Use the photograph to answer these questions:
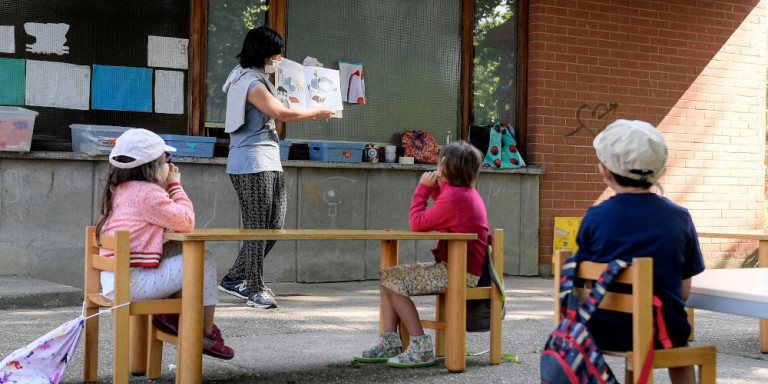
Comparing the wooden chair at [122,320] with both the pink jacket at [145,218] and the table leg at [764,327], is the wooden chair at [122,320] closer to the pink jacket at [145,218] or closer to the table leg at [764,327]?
the pink jacket at [145,218]

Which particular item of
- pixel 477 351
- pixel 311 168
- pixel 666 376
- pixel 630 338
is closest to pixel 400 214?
pixel 311 168

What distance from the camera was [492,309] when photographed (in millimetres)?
4348

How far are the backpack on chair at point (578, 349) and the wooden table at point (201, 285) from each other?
4.35 feet

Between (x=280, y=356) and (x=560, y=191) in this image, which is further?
(x=560, y=191)

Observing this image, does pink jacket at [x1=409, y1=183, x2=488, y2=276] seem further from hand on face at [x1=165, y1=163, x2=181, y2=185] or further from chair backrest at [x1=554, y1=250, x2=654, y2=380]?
chair backrest at [x1=554, y1=250, x2=654, y2=380]

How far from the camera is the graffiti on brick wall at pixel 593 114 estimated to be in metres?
9.23

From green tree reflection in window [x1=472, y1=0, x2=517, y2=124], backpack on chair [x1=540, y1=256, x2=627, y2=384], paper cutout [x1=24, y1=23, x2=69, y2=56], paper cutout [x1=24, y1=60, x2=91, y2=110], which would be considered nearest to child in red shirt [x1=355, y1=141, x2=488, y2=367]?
backpack on chair [x1=540, y1=256, x2=627, y2=384]

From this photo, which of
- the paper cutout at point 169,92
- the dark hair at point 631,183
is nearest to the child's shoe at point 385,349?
the dark hair at point 631,183

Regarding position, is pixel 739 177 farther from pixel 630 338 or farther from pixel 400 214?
pixel 630 338

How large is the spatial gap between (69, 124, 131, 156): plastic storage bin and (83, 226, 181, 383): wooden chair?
11.2 ft

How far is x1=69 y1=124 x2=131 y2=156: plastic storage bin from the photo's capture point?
723cm

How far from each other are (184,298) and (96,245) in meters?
0.64

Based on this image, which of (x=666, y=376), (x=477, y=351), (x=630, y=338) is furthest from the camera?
(x=477, y=351)

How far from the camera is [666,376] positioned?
14.0 feet
